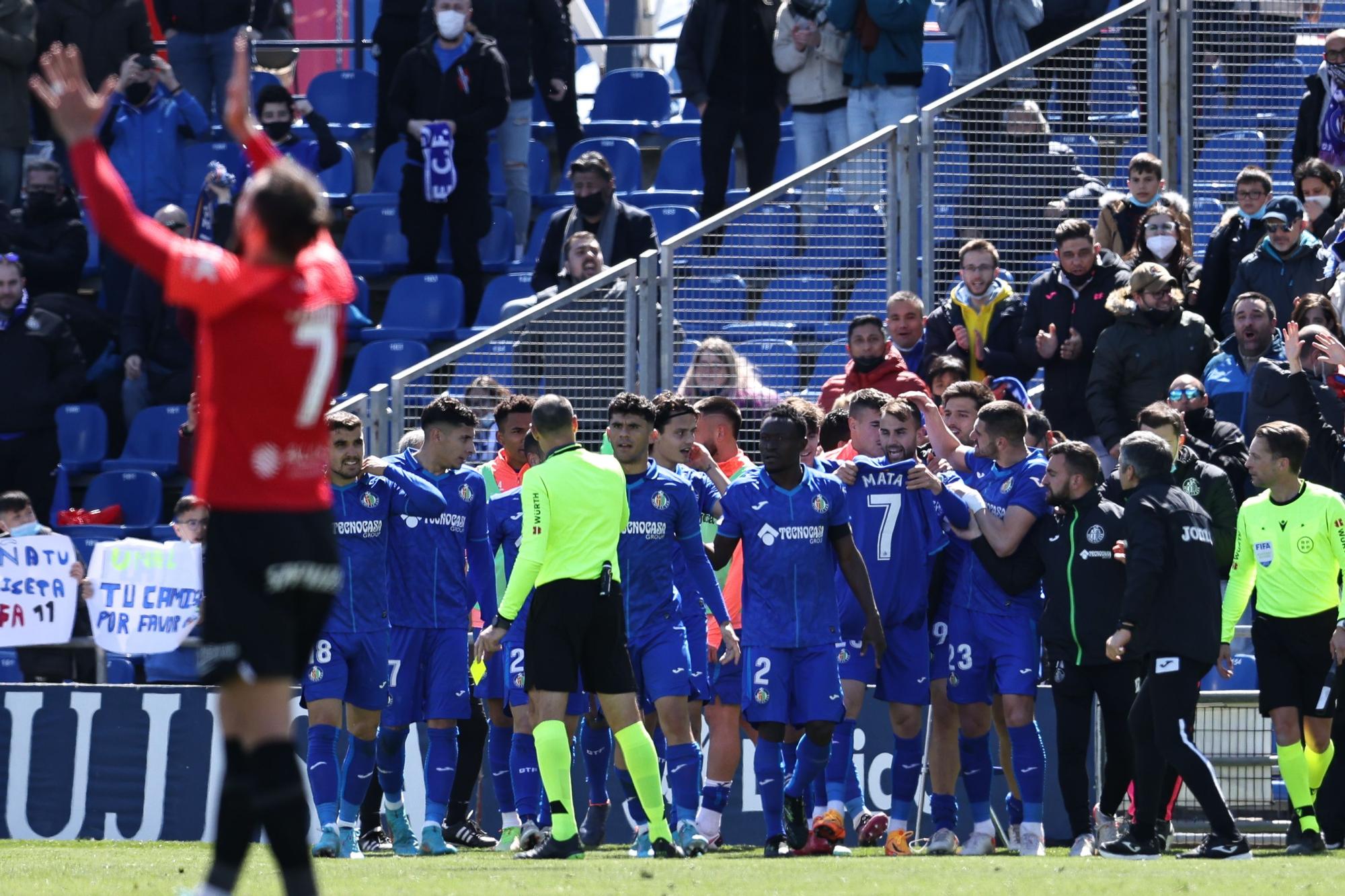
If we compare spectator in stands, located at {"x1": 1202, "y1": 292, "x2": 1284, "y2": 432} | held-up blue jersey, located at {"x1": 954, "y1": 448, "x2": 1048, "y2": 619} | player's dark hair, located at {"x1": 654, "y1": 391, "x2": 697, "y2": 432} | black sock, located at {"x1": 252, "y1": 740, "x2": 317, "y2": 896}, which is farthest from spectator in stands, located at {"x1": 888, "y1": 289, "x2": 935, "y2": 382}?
black sock, located at {"x1": 252, "y1": 740, "x2": 317, "y2": 896}

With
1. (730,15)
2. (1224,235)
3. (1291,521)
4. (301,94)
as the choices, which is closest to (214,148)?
(301,94)

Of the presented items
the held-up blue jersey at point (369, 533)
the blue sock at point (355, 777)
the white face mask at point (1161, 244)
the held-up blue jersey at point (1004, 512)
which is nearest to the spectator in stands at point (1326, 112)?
the white face mask at point (1161, 244)

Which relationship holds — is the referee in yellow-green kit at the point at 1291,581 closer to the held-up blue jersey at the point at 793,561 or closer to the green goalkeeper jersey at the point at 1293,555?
the green goalkeeper jersey at the point at 1293,555

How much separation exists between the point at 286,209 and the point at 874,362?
7622 mm

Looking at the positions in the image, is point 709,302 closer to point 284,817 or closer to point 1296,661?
point 1296,661

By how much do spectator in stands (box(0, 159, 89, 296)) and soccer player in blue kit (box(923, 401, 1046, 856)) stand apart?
8925 mm

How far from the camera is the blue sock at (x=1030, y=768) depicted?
10602 millimetres

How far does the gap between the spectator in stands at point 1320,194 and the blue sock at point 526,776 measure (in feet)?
22.6

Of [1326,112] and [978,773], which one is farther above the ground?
[1326,112]

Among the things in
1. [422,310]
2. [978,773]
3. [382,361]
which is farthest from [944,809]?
[422,310]

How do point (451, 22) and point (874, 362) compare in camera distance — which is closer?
point (874, 362)

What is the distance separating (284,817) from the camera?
5.66m

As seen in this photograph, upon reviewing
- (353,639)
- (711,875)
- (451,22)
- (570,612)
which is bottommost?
(711,875)

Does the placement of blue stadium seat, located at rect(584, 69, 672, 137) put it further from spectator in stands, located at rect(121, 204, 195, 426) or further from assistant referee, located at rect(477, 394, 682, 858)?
assistant referee, located at rect(477, 394, 682, 858)
